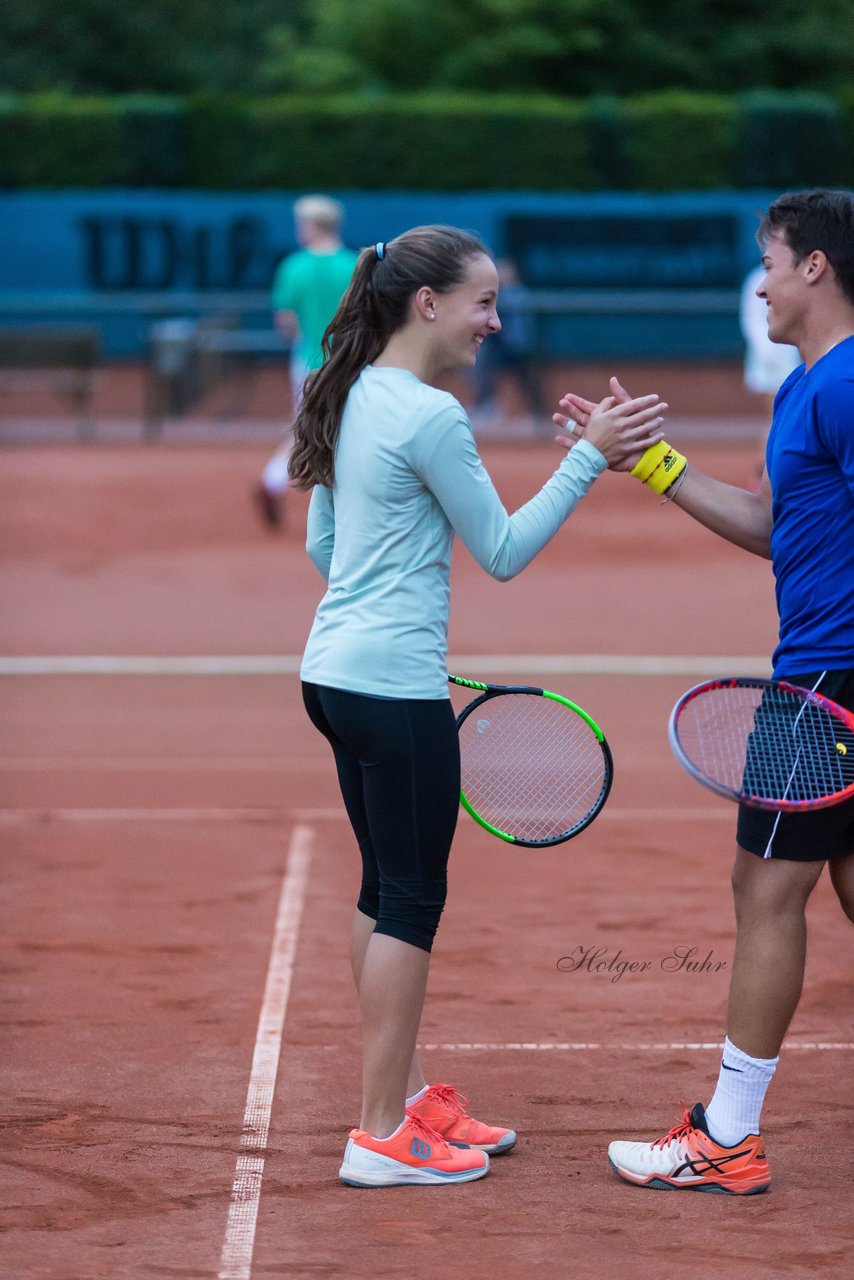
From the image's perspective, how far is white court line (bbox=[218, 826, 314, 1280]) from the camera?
3.11 metres

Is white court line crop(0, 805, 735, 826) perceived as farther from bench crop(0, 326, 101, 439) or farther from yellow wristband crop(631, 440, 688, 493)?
bench crop(0, 326, 101, 439)

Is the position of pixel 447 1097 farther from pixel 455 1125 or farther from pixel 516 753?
pixel 516 753

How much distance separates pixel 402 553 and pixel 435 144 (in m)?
20.9

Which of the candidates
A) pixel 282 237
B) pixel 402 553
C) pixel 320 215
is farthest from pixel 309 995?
pixel 282 237

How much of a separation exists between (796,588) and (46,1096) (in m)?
1.98

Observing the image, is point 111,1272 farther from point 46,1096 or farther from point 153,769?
point 153,769

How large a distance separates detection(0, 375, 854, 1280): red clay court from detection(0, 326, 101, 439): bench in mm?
7590

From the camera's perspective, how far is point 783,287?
131 inches

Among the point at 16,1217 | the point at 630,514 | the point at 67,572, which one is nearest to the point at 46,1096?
the point at 16,1217

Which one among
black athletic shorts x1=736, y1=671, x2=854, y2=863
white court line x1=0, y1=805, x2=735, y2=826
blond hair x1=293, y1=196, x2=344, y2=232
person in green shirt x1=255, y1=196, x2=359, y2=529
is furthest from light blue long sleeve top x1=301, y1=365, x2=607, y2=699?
blond hair x1=293, y1=196, x2=344, y2=232

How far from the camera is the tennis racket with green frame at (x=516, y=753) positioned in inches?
139

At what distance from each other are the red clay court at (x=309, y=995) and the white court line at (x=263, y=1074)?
0.03 feet

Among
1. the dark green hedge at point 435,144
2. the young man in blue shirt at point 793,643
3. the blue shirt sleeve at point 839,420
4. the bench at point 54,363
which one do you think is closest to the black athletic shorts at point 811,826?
the young man in blue shirt at point 793,643

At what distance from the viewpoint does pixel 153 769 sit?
7.14 metres
